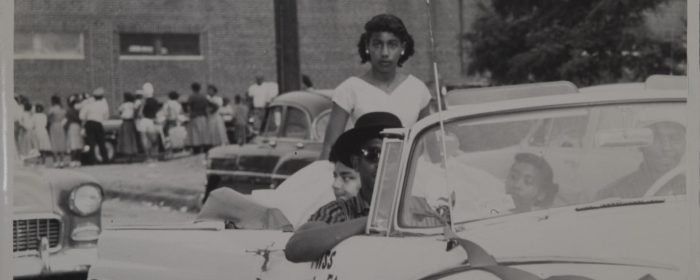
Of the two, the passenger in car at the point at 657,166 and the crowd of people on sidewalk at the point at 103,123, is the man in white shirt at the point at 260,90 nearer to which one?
the crowd of people on sidewalk at the point at 103,123

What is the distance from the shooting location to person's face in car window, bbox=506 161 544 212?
354 cm

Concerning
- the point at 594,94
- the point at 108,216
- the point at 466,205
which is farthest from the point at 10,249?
the point at 108,216

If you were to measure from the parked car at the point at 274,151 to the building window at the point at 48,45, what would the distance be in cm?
350

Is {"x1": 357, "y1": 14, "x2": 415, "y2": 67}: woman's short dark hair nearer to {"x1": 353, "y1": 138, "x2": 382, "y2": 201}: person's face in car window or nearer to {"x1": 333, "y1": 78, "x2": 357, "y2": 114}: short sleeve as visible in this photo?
{"x1": 333, "y1": 78, "x2": 357, "y2": 114}: short sleeve

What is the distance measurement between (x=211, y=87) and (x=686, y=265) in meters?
2.72

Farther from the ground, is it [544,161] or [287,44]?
[287,44]

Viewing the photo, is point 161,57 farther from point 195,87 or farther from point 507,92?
point 507,92

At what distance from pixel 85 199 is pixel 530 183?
3.88 meters

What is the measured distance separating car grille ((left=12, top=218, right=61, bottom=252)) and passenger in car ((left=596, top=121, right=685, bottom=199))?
296 centimetres

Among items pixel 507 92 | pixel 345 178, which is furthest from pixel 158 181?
pixel 507 92

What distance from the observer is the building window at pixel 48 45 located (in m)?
4.05

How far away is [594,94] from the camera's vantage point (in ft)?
12.1

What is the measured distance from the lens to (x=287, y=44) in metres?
4.81

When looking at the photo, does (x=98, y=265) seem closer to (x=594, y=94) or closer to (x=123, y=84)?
(x=123, y=84)
